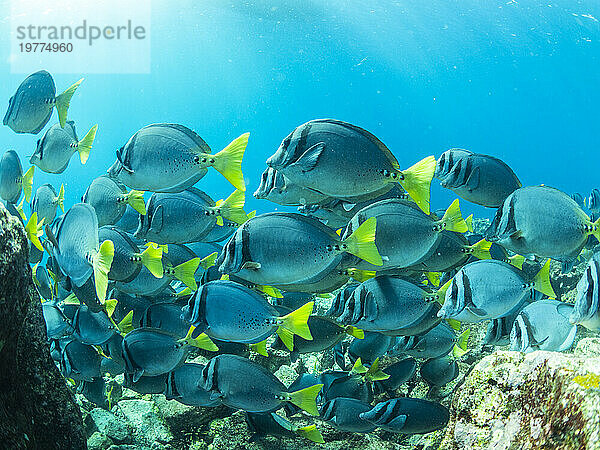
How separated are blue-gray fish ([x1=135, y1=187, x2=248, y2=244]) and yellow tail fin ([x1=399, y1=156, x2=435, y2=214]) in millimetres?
1287

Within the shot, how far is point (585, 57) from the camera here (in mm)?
49094

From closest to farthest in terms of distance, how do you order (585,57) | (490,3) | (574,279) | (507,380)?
→ (507,380), (574,279), (490,3), (585,57)

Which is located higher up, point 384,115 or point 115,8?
point 115,8

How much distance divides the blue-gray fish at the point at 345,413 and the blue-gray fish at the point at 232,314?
30.9 inches

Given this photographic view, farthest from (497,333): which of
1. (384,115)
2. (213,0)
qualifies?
(384,115)

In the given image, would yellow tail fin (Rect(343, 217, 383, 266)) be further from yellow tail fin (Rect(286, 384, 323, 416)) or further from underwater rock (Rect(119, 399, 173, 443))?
underwater rock (Rect(119, 399, 173, 443))

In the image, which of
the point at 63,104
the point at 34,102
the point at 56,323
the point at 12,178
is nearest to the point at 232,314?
the point at 56,323

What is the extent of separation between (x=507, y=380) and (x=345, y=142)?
127 cm

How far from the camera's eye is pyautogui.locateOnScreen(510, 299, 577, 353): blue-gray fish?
2.37 meters

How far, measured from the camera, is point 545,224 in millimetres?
2383

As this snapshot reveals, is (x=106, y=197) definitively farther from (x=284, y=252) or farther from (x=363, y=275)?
(x=363, y=275)

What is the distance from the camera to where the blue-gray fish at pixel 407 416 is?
106 inches

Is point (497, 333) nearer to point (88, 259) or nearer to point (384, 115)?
point (88, 259)

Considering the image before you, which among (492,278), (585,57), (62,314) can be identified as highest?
(492,278)
